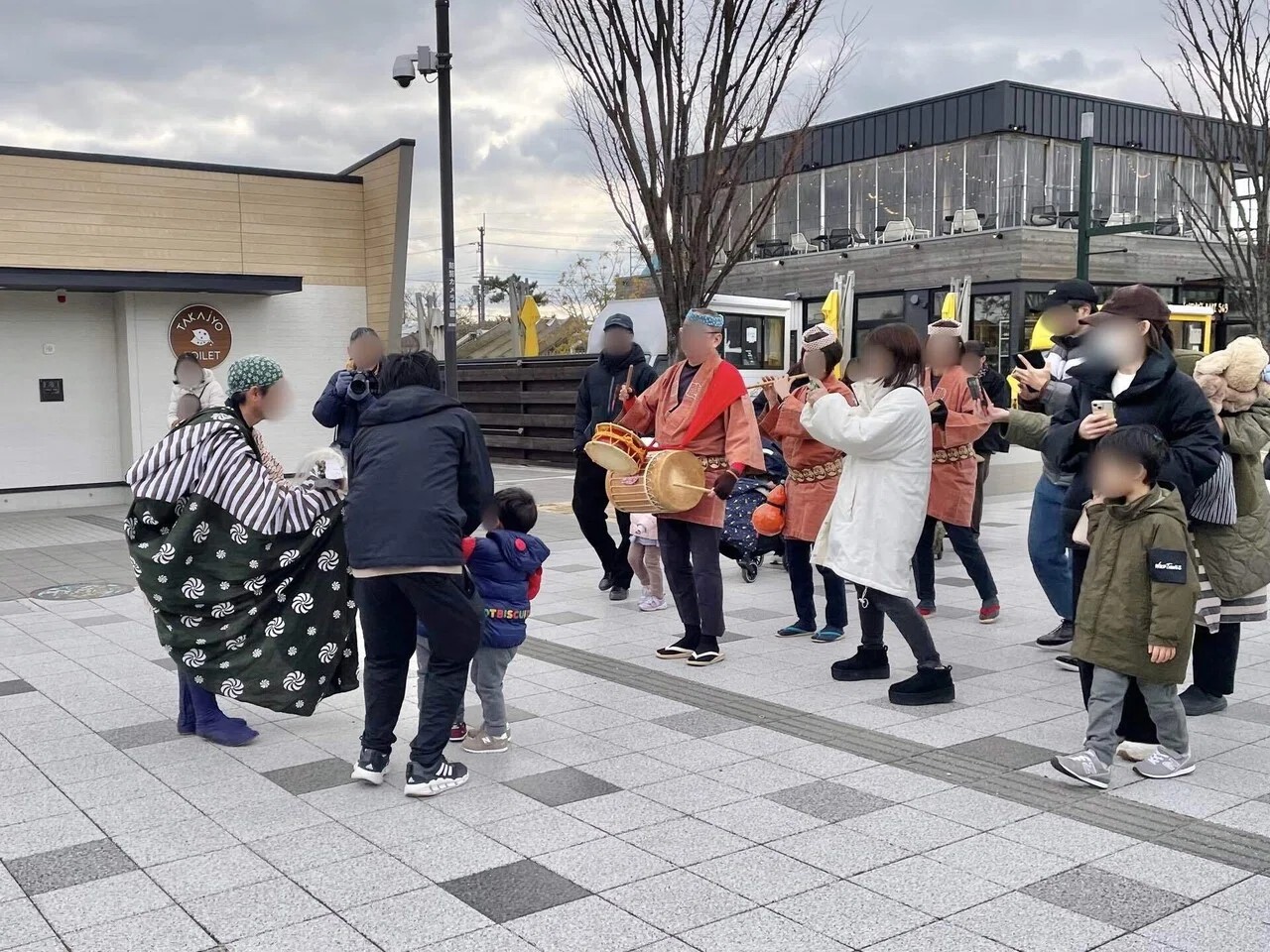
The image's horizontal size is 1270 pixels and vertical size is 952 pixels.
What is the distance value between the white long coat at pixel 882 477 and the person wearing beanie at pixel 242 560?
7.41ft

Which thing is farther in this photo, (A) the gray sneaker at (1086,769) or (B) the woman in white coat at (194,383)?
(B) the woman in white coat at (194,383)

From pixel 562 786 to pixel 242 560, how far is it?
1.59m

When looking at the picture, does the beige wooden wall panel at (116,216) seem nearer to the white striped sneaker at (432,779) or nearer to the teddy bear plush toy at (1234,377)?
the white striped sneaker at (432,779)

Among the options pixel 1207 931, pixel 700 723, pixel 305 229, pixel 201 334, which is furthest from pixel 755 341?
pixel 1207 931

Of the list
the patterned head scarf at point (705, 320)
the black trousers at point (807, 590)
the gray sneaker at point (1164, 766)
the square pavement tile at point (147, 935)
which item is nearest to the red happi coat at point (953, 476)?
the black trousers at point (807, 590)

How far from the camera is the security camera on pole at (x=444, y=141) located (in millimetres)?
12422

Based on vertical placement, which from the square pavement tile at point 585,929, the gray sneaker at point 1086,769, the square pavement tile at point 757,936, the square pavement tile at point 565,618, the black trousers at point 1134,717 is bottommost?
the square pavement tile at point 565,618

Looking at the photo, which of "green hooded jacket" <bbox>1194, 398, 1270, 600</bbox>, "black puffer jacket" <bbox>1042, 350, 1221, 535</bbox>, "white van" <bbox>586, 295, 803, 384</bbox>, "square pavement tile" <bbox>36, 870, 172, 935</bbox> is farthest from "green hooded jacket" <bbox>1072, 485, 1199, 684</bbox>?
"white van" <bbox>586, 295, 803, 384</bbox>

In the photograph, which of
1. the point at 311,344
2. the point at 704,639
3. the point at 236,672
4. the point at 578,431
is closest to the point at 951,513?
the point at 704,639

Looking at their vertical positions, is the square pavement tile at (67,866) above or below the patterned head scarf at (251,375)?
below

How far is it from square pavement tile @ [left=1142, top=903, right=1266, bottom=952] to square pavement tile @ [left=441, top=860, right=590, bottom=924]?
164 centimetres

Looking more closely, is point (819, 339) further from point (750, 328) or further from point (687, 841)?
point (750, 328)

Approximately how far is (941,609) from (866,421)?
10.1 ft

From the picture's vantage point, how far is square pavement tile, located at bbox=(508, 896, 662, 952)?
10.6ft
